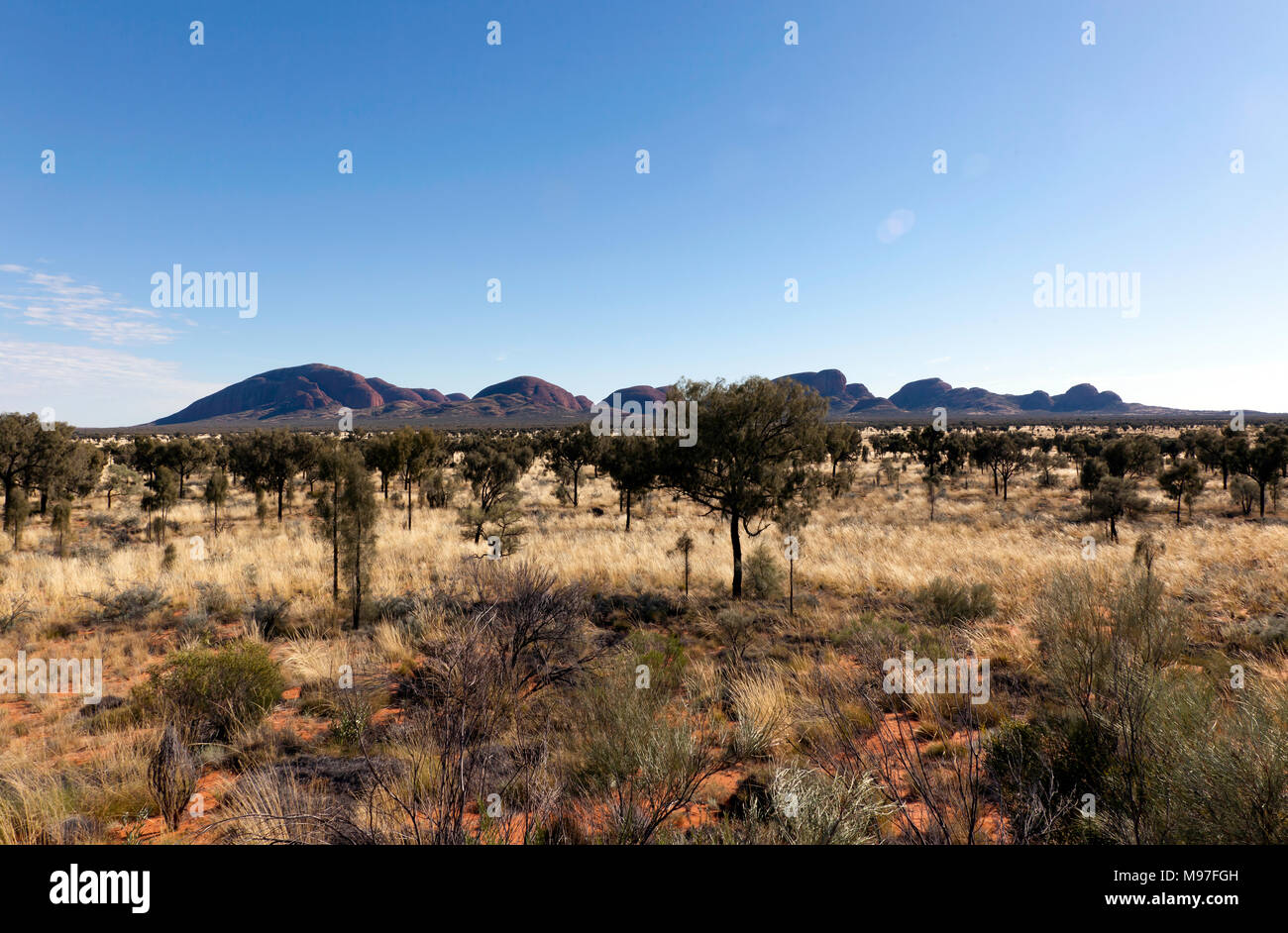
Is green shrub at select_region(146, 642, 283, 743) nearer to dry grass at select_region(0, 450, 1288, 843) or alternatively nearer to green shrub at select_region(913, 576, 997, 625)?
dry grass at select_region(0, 450, 1288, 843)

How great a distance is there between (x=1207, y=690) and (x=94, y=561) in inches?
884

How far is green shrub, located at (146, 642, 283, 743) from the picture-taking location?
6.13m

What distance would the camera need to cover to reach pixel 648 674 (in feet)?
22.5

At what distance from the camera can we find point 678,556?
660 inches

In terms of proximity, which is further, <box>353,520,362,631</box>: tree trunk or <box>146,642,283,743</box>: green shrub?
<box>353,520,362,631</box>: tree trunk

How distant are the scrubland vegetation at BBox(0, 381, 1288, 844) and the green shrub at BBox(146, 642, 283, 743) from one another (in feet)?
0.13

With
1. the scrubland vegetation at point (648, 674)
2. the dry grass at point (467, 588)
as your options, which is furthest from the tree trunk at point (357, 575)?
the dry grass at point (467, 588)

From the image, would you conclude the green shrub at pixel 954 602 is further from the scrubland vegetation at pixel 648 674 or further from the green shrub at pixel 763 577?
the green shrub at pixel 763 577

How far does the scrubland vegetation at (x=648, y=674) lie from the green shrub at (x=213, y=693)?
4cm

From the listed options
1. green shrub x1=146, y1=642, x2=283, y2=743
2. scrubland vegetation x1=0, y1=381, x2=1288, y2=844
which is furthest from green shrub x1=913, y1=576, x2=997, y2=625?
green shrub x1=146, y1=642, x2=283, y2=743

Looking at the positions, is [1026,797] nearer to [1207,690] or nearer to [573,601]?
[1207,690]

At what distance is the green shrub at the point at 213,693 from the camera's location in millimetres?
6133
